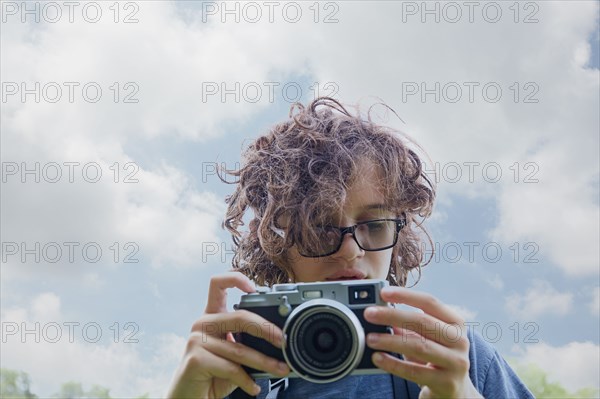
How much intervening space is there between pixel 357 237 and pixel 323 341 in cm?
37

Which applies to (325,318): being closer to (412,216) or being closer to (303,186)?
(303,186)

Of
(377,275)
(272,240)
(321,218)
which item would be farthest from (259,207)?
(377,275)

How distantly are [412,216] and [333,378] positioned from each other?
822 mm

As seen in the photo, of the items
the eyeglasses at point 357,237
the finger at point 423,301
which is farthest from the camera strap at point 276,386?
the finger at point 423,301

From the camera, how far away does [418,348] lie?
124cm

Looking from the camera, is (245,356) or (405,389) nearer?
(245,356)

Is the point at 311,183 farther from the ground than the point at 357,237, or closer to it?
farther from the ground

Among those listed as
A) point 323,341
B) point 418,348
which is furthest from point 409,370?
point 323,341

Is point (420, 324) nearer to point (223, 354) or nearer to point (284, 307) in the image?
point (284, 307)

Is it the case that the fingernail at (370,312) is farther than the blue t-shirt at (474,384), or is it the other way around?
the blue t-shirt at (474,384)

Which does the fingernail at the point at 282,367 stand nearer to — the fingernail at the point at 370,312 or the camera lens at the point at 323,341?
the camera lens at the point at 323,341

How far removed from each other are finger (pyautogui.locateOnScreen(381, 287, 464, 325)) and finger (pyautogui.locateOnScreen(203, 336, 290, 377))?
0.25 metres

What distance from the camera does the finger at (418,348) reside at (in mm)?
1238

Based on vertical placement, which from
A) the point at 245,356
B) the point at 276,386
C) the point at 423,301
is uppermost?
the point at 423,301
